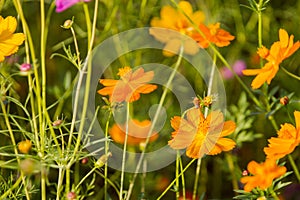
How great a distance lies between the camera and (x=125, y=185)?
1223 mm

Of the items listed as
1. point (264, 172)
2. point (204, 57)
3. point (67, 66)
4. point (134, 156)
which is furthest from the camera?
point (67, 66)

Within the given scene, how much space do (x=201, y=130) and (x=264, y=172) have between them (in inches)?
4.1

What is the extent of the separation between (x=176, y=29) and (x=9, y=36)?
0.42m

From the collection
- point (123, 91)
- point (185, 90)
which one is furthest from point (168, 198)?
point (123, 91)

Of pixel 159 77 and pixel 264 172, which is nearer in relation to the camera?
pixel 264 172

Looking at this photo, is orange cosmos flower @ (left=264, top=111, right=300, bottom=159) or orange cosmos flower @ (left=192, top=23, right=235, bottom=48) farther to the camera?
orange cosmos flower @ (left=192, top=23, right=235, bottom=48)

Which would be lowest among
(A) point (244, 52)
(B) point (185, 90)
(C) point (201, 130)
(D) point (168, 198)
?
(D) point (168, 198)

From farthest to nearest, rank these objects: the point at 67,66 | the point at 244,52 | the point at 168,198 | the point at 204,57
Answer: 1. the point at 244,52
2. the point at 67,66
3. the point at 204,57
4. the point at 168,198

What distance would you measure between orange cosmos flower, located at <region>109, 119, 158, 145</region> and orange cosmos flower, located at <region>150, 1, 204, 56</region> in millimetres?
169

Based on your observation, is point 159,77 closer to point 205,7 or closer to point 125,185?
point 125,185

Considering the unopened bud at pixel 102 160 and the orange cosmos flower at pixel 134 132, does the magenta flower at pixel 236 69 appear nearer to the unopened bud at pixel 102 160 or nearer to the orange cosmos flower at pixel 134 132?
the orange cosmos flower at pixel 134 132

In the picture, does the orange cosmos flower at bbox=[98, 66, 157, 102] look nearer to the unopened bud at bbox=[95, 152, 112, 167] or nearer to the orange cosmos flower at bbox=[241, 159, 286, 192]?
the unopened bud at bbox=[95, 152, 112, 167]

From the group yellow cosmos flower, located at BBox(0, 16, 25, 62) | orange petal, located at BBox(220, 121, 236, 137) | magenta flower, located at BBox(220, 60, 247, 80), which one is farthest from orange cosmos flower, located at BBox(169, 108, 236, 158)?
magenta flower, located at BBox(220, 60, 247, 80)

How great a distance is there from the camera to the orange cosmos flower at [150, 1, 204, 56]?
1.22m
